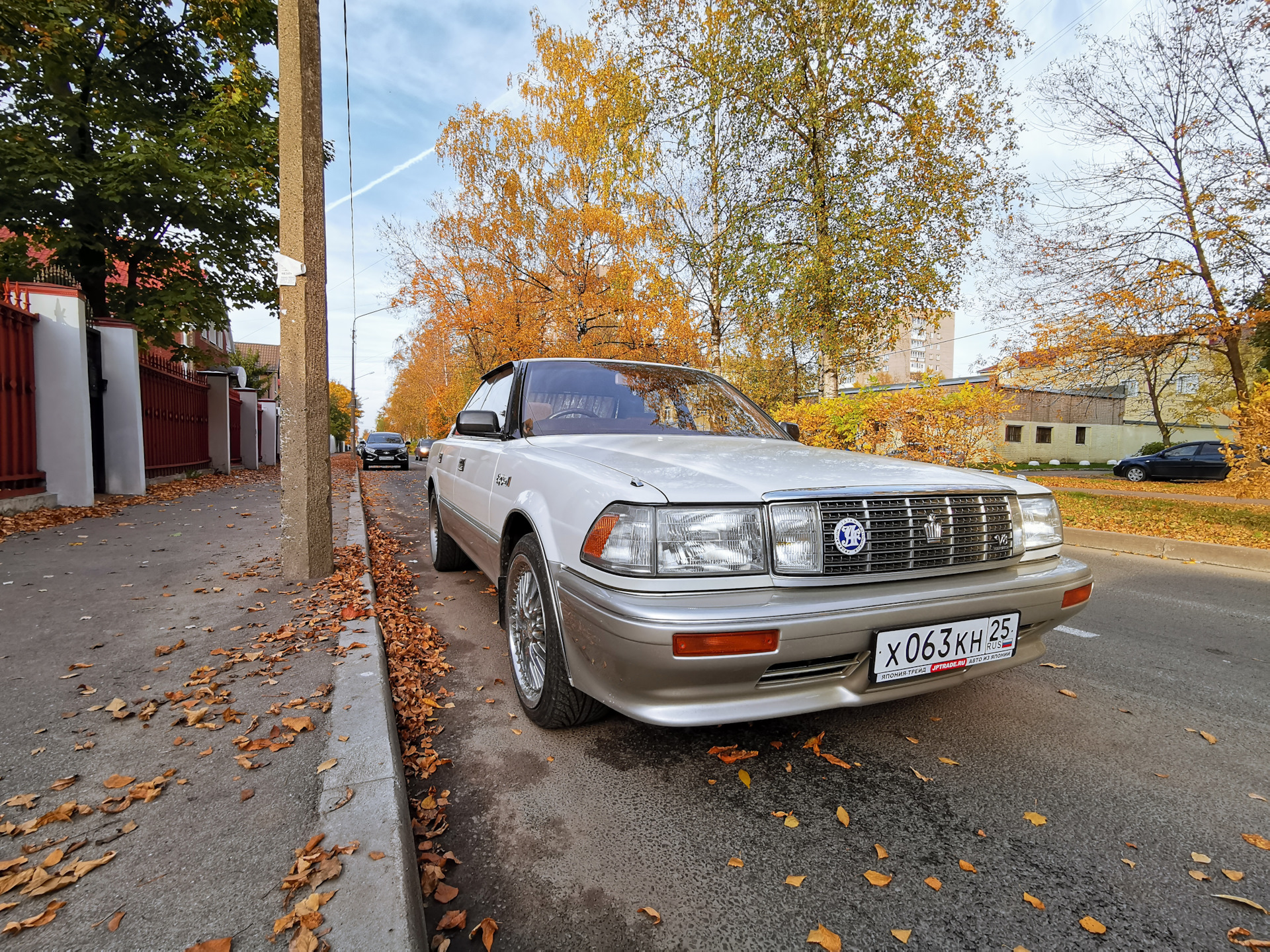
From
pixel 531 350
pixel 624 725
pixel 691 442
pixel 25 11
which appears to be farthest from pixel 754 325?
pixel 25 11

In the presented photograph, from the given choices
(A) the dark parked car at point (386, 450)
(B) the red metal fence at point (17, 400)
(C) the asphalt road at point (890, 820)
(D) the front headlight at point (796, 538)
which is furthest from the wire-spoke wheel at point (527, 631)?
(A) the dark parked car at point (386, 450)

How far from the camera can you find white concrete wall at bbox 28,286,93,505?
23.8 feet

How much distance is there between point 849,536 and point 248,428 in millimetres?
20944

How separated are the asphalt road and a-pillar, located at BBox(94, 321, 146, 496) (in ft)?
28.9

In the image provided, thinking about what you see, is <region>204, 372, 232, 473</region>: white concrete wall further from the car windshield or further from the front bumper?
the front bumper

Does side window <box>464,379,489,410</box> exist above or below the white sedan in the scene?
above

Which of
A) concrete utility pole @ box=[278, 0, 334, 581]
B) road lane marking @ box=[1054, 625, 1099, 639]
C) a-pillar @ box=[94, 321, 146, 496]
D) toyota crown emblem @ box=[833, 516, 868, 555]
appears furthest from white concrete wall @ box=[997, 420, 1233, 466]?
toyota crown emblem @ box=[833, 516, 868, 555]

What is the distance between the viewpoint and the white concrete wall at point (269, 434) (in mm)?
21047

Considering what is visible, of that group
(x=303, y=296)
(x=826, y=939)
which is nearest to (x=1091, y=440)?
(x=303, y=296)

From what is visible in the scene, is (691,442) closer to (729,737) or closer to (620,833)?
(729,737)

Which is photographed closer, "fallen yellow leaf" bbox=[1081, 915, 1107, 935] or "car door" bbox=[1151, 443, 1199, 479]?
"fallen yellow leaf" bbox=[1081, 915, 1107, 935]

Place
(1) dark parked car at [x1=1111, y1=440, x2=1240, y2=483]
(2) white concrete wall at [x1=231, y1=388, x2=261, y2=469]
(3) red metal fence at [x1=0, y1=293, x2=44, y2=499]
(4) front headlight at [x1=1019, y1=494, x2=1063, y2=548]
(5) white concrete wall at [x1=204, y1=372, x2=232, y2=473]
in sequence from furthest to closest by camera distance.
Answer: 1. (1) dark parked car at [x1=1111, y1=440, x2=1240, y2=483]
2. (2) white concrete wall at [x1=231, y1=388, x2=261, y2=469]
3. (5) white concrete wall at [x1=204, y1=372, x2=232, y2=473]
4. (3) red metal fence at [x1=0, y1=293, x2=44, y2=499]
5. (4) front headlight at [x1=1019, y1=494, x2=1063, y2=548]

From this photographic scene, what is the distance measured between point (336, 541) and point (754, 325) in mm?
8658

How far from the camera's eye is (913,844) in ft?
5.98
